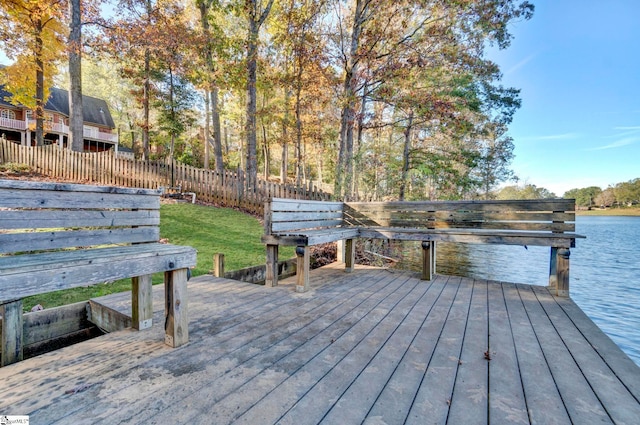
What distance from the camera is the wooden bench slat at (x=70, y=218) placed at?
75.4 inches

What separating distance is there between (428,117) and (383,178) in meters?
2.53

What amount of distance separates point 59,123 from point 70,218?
32838mm

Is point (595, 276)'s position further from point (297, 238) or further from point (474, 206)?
point (297, 238)

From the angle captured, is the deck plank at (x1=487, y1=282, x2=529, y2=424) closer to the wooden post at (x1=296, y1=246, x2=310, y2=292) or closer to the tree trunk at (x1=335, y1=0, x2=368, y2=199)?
the wooden post at (x1=296, y1=246, x2=310, y2=292)

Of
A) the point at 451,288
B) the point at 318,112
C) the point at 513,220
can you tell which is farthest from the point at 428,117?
the point at 318,112

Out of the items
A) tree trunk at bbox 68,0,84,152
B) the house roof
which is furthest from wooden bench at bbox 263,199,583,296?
the house roof

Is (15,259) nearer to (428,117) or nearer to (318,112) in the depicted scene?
(428,117)

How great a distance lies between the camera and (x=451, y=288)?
417cm

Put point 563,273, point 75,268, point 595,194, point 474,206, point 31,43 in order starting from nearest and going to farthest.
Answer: point 75,268 → point 563,273 → point 474,206 → point 31,43 → point 595,194

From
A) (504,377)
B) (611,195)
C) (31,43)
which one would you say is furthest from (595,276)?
(611,195)

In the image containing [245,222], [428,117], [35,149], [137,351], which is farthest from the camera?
[35,149]

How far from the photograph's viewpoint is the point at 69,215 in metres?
2.19

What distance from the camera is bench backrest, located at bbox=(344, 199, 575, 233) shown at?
404cm

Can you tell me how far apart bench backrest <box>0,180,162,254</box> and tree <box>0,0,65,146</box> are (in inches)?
486
